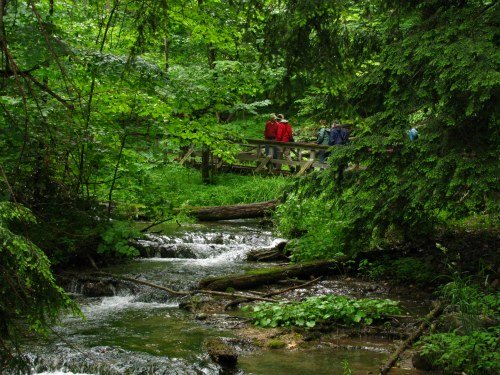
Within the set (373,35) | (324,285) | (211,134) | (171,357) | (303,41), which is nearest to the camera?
(303,41)

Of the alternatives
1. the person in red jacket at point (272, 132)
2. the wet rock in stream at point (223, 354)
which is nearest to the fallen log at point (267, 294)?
the wet rock in stream at point (223, 354)

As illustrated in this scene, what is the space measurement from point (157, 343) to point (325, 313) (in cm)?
218

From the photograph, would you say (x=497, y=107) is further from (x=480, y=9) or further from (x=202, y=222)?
(x=202, y=222)

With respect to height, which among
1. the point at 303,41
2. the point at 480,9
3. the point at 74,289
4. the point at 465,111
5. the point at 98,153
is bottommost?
the point at 74,289

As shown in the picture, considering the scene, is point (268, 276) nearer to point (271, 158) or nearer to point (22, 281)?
point (22, 281)

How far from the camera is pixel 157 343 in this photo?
23.1 ft

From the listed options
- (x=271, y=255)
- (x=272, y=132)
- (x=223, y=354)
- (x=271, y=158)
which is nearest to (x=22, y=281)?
(x=223, y=354)

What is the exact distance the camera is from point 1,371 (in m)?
4.05

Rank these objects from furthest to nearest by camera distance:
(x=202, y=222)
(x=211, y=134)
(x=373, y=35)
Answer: (x=202, y=222) → (x=211, y=134) → (x=373, y=35)

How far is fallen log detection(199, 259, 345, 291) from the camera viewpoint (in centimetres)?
961

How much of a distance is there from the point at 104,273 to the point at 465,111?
6.49m

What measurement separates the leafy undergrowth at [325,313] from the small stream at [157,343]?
0.43 m

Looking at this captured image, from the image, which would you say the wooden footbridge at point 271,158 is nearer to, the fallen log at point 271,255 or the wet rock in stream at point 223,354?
the fallen log at point 271,255

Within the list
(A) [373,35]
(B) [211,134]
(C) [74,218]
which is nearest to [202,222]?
(B) [211,134]
